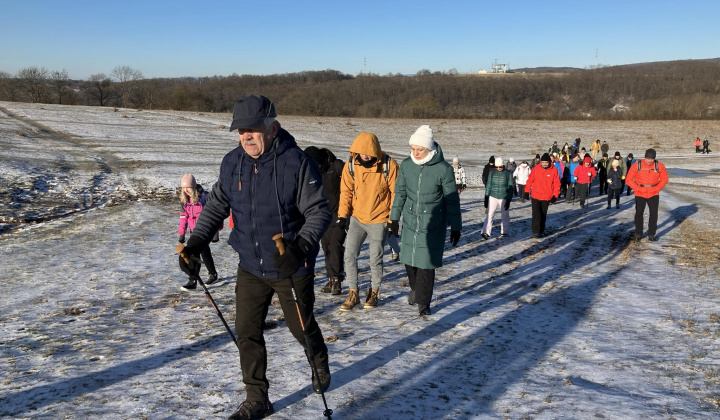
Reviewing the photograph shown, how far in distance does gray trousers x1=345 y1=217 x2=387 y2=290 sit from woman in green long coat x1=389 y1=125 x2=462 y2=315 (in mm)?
327

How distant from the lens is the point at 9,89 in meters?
74.3

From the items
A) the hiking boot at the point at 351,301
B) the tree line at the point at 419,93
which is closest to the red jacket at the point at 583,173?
the hiking boot at the point at 351,301

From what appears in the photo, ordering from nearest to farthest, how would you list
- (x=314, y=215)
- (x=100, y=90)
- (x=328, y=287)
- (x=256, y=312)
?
(x=314, y=215)
(x=256, y=312)
(x=328, y=287)
(x=100, y=90)

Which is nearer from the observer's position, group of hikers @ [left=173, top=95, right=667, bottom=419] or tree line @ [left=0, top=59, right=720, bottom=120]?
group of hikers @ [left=173, top=95, right=667, bottom=419]

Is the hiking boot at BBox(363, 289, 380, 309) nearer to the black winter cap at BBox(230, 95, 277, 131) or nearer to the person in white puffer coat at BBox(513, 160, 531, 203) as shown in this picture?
the black winter cap at BBox(230, 95, 277, 131)

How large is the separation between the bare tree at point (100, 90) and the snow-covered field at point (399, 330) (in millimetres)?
79597

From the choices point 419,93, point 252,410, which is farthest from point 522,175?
point 419,93

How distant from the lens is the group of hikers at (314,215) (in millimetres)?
3629

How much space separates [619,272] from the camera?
934cm

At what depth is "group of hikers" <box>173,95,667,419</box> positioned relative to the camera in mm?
3629

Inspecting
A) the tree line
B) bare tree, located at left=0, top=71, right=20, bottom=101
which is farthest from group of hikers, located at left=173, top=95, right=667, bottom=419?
bare tree, located at left=0, top=71, right=20, bottom=101

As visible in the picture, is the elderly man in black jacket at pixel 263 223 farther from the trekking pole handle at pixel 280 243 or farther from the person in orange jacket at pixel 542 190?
the person in orange jacket at pixel 542 190

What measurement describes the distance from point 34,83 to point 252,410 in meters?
91.0

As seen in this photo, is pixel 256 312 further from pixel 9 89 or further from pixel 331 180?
pixel 9 89
